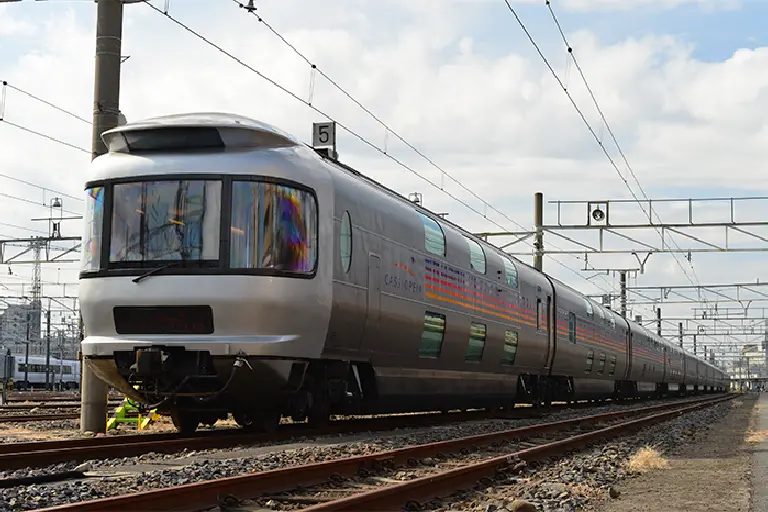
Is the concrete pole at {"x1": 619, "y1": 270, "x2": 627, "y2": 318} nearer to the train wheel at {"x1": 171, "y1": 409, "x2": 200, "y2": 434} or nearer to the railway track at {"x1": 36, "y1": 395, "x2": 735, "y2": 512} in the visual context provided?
the railway track at {"x1": 36, "y1": 395, "x2": 735, "y2": 512}

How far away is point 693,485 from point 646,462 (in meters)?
1.66

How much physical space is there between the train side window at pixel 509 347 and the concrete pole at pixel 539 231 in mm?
12541

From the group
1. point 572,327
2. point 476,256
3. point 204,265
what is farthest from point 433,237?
point 572,327

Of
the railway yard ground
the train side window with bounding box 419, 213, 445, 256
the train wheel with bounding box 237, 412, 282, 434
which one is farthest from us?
the train side window with bounding box 419, 213, 445, 256

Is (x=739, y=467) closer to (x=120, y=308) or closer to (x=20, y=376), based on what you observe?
(x=120, y=308)

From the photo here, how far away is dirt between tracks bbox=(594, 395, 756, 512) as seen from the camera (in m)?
8.04

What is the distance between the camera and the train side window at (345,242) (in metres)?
12.5

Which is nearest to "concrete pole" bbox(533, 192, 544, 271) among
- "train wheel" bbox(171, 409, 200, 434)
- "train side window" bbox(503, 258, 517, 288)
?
"train side window" bbox(503, 258, 517, 288)

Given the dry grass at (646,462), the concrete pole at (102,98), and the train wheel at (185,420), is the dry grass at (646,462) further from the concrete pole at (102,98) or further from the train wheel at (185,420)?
the concrete pole at (102,98)

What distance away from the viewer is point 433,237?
1645cm

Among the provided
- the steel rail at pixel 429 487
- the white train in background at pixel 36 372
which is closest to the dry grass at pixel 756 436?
the steel rail at pixel 429 487

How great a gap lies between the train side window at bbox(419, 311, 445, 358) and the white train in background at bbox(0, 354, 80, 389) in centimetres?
5132

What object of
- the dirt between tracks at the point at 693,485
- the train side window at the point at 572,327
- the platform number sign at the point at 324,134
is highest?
the platform number sign at the point at 324,134

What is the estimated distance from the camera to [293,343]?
37.0 feet
